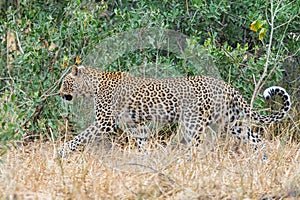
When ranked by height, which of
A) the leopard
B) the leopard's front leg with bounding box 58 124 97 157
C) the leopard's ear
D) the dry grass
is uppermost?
the leopard's ear

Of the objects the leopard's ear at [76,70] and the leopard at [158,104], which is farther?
the leopard's ear at [76,70]

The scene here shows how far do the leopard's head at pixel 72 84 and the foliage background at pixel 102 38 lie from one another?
11 cm

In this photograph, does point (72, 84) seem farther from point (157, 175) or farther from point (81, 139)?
point (157, 175)

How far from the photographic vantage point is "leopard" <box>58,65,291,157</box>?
22.7ft

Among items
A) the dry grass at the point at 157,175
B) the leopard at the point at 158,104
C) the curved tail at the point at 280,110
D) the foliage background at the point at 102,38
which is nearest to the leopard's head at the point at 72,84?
the leopard at the point at 158,104

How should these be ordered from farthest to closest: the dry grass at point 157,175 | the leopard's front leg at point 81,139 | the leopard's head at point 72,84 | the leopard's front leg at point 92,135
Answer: the leopard's head at point 72,84 → the leopard's front leg at point 92,135 → the leopard's front leg at point 81,139 → the dry grass at point 157,175

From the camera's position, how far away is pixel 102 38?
287 inches

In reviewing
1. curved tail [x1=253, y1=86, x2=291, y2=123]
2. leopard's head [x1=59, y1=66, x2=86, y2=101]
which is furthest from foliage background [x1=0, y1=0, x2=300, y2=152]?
curved tail [x1=253, y1=86, x2=291, y2=123]

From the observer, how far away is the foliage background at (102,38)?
7027 millimetres

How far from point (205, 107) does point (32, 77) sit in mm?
1964

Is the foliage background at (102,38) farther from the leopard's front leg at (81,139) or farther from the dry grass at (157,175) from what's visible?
the dry grass at (157,175)

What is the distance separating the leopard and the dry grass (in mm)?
749

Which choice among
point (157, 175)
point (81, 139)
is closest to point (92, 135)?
point (81, 139)

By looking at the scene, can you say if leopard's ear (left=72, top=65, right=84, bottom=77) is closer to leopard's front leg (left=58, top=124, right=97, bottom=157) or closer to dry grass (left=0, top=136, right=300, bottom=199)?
leopard's front leg (left=58, top=124, right=97, bottom=157)
